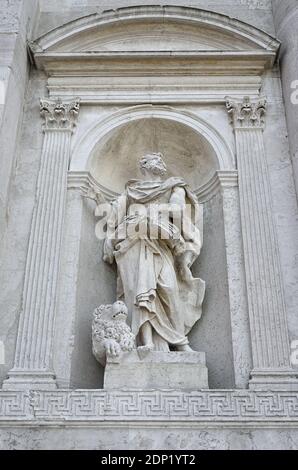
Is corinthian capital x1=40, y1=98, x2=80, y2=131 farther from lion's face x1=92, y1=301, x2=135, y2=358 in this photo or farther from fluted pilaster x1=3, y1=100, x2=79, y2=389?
lion's face x1=92, y1=301, x2=135, y2=358

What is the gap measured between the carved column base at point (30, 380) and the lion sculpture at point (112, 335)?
25.7 inches

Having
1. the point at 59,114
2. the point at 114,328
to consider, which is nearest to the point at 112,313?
the point at 114,328

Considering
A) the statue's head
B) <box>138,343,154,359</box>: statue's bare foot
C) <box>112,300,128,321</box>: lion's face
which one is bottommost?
<box>138,343,154,359</box>: statue's bare foot

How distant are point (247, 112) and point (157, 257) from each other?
296 centimetres

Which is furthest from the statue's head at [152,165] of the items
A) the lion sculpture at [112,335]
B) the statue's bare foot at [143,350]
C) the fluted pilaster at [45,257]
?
the statue's bare foot at [143,350]

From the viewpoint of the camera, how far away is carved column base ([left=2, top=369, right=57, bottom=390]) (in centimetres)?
749

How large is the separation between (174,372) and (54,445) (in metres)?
1.64

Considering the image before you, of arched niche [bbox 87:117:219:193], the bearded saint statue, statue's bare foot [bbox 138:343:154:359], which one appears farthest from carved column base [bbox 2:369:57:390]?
arched niche [bbox 87:117:219:193]

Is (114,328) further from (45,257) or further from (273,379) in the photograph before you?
(273,379)

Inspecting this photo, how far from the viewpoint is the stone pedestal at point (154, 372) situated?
296 inches

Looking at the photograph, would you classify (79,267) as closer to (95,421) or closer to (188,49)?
(95,421)

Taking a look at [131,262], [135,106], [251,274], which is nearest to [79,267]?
[131,262]

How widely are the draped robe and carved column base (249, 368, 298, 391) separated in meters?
1.08

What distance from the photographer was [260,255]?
8539 millimetres
